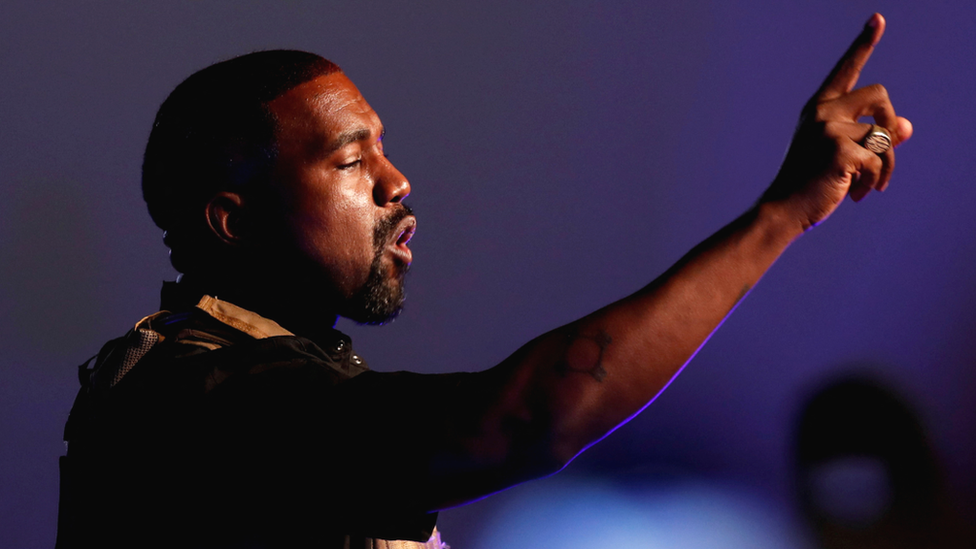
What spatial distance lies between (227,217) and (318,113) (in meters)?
0.19

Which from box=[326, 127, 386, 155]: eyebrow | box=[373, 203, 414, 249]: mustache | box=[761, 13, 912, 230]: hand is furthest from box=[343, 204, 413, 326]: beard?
box=[761, 13, 912, 230]: hand

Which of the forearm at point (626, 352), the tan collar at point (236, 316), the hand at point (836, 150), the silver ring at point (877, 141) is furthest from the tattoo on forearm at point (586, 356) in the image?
the tan collar at point (236, 316)

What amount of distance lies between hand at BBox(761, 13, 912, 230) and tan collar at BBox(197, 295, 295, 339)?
0.61m

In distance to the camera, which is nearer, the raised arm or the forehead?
the raised arm

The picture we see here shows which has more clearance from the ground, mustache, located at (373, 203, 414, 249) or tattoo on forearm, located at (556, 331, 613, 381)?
mustache, located at (373, 203, 414, 249)

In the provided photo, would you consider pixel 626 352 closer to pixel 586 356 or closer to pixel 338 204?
pixel 586 356

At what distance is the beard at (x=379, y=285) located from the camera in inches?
40.7

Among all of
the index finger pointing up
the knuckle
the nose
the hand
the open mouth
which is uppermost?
the nose

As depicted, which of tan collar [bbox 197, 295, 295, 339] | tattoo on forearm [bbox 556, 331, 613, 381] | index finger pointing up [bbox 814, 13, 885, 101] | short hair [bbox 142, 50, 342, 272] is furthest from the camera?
short hair [bbox 142, 50, 342, 272]

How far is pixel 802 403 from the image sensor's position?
9.48 feet

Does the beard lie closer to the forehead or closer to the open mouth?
the open mouth

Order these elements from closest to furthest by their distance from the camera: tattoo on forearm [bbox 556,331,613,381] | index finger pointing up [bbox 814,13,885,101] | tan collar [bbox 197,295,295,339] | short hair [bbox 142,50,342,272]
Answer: tattoo on forearm [bbox 556,331,613,381] → index finger pointing up [bbox 814,13,885,101] → tan collar [bbox 197,295,295,339] → short hair [bbox 142,50,342,272]

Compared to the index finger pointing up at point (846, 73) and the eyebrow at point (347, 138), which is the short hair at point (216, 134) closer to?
the eyebrow at point (347, 138)

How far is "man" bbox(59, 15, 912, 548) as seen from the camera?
639mm
